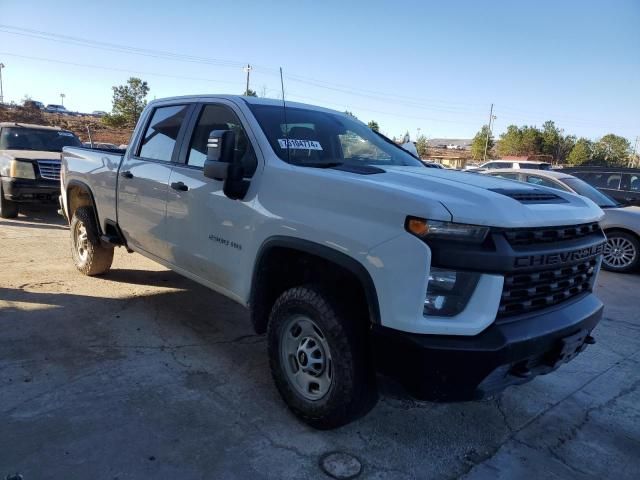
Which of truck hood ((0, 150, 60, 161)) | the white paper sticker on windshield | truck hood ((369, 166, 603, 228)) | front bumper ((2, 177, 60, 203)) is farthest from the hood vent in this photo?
truck hood ((0, 150, 60, 161))

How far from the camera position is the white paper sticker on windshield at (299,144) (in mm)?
3393

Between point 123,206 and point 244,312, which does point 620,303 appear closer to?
point 244,312

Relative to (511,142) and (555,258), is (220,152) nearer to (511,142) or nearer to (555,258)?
(555,258)

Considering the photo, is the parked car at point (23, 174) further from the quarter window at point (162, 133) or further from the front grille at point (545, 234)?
the front grille at point (545, 234)

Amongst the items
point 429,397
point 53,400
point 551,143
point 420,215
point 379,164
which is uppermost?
point 551,143

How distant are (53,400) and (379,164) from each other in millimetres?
2713

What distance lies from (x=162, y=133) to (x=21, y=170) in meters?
6.16

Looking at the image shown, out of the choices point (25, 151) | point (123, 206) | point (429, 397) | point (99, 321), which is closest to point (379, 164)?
point (429, 397)

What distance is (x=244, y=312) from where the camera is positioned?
5004 mm

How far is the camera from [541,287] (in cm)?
261

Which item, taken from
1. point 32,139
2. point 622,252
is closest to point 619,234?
point 622,252

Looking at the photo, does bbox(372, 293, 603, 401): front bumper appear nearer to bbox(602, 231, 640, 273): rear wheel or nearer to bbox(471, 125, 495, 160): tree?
bbox(602, 231, 640, 273): rear wheel

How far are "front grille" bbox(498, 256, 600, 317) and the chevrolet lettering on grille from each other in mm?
42

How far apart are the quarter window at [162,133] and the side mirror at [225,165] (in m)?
1.19
